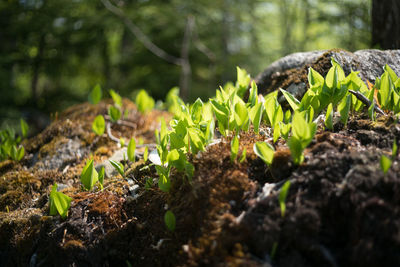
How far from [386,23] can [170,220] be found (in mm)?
4077

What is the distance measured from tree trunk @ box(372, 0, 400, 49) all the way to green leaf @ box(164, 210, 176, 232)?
3.84 m

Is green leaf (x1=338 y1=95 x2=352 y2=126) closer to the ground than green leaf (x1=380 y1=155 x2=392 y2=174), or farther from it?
farther from it

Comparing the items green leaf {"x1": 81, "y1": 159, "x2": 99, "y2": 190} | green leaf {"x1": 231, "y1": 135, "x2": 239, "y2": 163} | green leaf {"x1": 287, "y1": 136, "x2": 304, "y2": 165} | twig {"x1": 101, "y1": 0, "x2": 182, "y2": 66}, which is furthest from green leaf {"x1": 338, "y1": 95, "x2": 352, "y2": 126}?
twig {"x1": 101, "y1": 0, "x2": 182, "y2": 66}

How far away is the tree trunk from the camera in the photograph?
4092 millimetres

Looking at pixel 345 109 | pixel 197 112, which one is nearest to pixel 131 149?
pixel 197 112

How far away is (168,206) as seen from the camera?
80.8 inches

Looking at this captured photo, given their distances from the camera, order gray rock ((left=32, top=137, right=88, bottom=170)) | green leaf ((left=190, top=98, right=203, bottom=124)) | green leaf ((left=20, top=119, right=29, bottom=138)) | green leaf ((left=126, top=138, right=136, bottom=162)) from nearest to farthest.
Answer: green leaf ((left=190, top=98, right=203, bottom=124)) < green leaf ((left=126, top=138, right=136, bottom=162)) < gray rock ((left=32, top=137, right=88, bottom=170)) < green leaf ((left=20, top=119, right=29, bottom=138))

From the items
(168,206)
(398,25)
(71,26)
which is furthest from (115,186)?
(71,26)

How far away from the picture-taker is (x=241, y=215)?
5.54 feet

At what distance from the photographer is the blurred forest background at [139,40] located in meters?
7.54

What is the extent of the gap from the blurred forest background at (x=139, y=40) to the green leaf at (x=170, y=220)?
475cm

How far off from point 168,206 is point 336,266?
1055mm

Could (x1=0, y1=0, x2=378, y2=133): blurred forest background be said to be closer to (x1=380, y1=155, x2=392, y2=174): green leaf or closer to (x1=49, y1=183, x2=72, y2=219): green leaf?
(x1=49, y1=183, x2=72, y2=219): green leaf

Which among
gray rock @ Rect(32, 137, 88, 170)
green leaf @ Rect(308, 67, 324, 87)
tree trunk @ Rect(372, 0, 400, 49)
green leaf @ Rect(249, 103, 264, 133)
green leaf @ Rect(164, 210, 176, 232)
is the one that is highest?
tree trunk @ Rect(372, 0, 400, 49)
